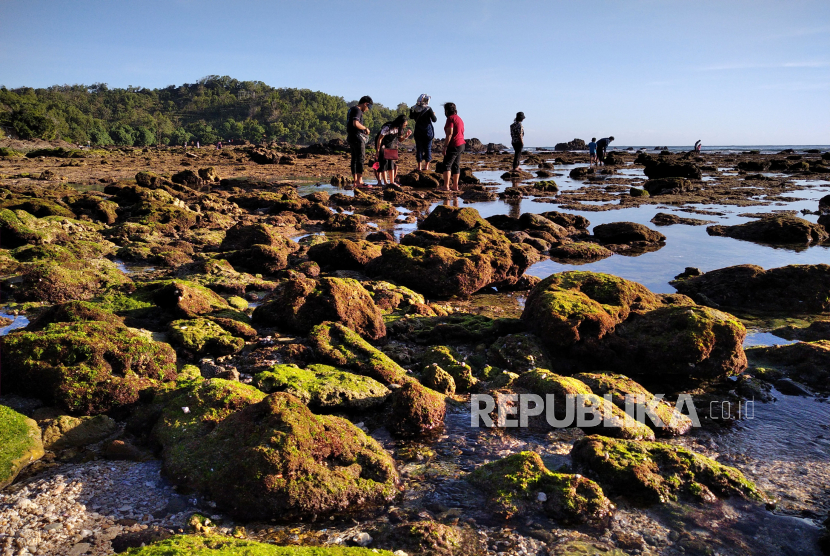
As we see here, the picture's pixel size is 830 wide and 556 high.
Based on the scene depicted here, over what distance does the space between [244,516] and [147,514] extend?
598mm

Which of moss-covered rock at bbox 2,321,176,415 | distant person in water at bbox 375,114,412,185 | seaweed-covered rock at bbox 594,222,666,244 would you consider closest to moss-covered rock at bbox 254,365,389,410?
moss-covered rock at bbox 2,321,176,415

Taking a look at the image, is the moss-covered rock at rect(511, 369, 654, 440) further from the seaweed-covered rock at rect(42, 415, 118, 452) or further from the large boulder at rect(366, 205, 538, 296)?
the seaweed-covered rock at rect(42, 415, 118, 452)

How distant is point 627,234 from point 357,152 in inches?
393

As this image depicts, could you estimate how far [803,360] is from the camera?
5453mm

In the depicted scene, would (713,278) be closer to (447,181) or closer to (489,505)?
(489,505)

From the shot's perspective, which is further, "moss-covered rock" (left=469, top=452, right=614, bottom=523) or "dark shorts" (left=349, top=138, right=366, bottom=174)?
"dark shorts" (left=349, top=138, right=366, bottom=174)

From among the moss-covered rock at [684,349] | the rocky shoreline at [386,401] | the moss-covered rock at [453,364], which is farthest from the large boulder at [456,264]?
the moss-covered rock at [684,349]

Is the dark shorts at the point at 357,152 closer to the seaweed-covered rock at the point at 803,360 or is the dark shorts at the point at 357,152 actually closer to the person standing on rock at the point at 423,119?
the person standing on rock at the point at 423,119

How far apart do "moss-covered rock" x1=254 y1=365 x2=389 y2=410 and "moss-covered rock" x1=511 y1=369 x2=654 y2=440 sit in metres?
1.37

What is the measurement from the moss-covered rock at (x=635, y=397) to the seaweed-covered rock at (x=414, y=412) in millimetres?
1560

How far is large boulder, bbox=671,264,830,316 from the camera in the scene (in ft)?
24.5

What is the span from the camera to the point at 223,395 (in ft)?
13.3

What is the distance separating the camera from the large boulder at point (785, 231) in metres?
12.5

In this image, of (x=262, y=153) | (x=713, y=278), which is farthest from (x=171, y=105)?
(x=713, y=278)
